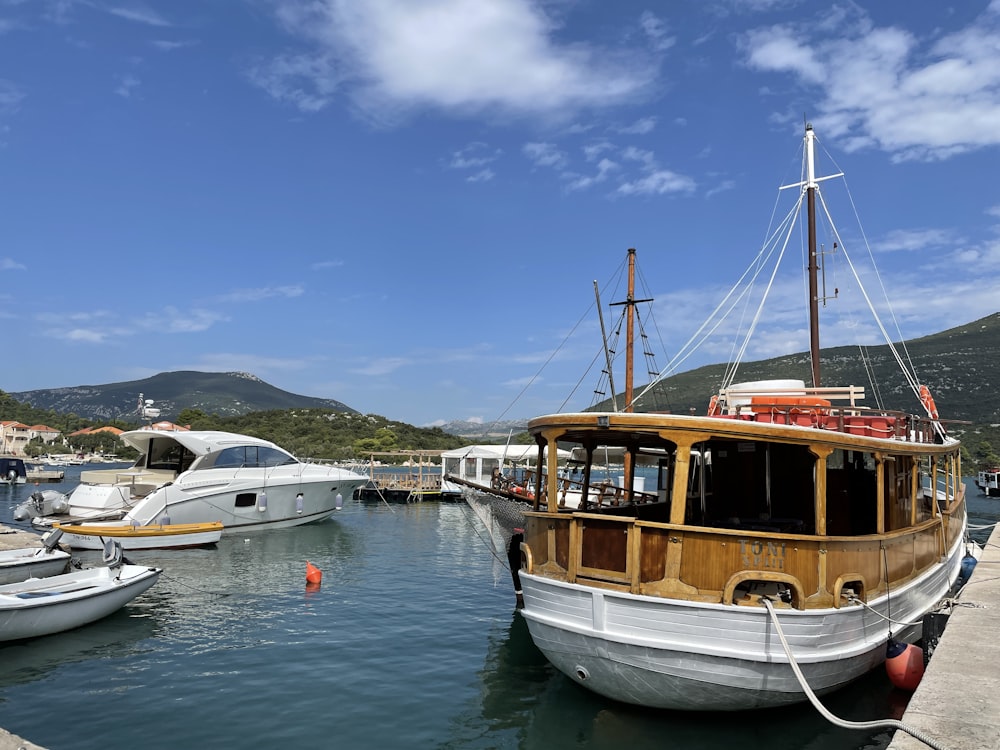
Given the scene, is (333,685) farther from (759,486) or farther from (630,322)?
(630,322)

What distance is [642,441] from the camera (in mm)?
11695

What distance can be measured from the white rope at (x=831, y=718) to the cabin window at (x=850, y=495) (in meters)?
4.00

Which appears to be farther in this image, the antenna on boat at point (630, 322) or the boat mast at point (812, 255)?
the antenna on boat at point (630, 322)

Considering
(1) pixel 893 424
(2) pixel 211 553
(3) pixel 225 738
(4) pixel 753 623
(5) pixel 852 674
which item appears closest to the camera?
(4) pixel 753 623

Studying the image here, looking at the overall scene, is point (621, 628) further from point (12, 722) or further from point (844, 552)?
point (12, 722)

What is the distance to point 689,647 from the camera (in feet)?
25.5

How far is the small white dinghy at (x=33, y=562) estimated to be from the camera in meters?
14.1

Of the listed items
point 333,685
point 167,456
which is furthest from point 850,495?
point 167,456

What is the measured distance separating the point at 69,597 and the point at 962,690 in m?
13.2

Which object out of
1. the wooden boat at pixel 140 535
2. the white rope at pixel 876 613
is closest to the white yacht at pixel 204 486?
the wooden boat at pixel 140 535

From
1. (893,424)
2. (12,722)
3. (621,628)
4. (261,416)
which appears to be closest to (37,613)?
(12,722)

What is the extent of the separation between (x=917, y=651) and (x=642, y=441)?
15.7 ft

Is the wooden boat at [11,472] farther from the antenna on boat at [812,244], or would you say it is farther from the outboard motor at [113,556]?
the antenna on boat at [812,244]

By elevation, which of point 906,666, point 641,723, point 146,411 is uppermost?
point 146,411
